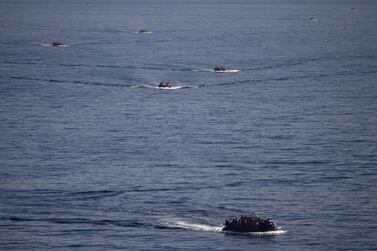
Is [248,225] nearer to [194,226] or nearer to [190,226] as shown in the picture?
[194,226]

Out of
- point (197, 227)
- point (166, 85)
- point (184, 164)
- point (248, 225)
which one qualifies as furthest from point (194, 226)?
point (166, 85)

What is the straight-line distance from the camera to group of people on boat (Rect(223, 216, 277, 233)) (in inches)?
3051

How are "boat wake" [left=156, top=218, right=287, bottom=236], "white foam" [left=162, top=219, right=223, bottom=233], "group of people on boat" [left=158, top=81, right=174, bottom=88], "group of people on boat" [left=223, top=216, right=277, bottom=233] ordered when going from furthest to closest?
"group of people on boat" [left=158, top=81, right=174, bottom=88] < "white foam" [left=162, top=219, right=223, bottom=233] < "boat wake" [left=156, top=218, right=287, bottom=236] < "group of people on boat" [left=223, top=216, right=277, bottom=233]

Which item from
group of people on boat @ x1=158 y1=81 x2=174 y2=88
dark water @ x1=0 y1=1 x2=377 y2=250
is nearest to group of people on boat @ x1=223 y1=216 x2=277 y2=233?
dark water @ x1=0 y1=1 x2=377 y2=250

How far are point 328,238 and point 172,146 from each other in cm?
4289

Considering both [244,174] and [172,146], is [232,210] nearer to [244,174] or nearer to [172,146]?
[244,174]

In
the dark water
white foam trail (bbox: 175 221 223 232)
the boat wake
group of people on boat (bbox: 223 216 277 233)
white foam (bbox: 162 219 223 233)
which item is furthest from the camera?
white foam (bbox: 162 219 223 233)

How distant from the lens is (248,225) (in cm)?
7769

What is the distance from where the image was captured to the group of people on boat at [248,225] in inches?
3051

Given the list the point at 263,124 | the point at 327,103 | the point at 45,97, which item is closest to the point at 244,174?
the point at 263,124

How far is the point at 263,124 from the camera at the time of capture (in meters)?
134

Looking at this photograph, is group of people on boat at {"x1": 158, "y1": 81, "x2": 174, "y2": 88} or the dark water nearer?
the dark water

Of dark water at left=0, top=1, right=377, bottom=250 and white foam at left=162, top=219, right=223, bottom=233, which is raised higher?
dark water at left=0, top=1, right=377, bottom=250

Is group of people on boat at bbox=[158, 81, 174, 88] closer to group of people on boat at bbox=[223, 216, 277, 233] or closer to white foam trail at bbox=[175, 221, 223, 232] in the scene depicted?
white foam trail at bbox=[175, 221, 223, 232]
